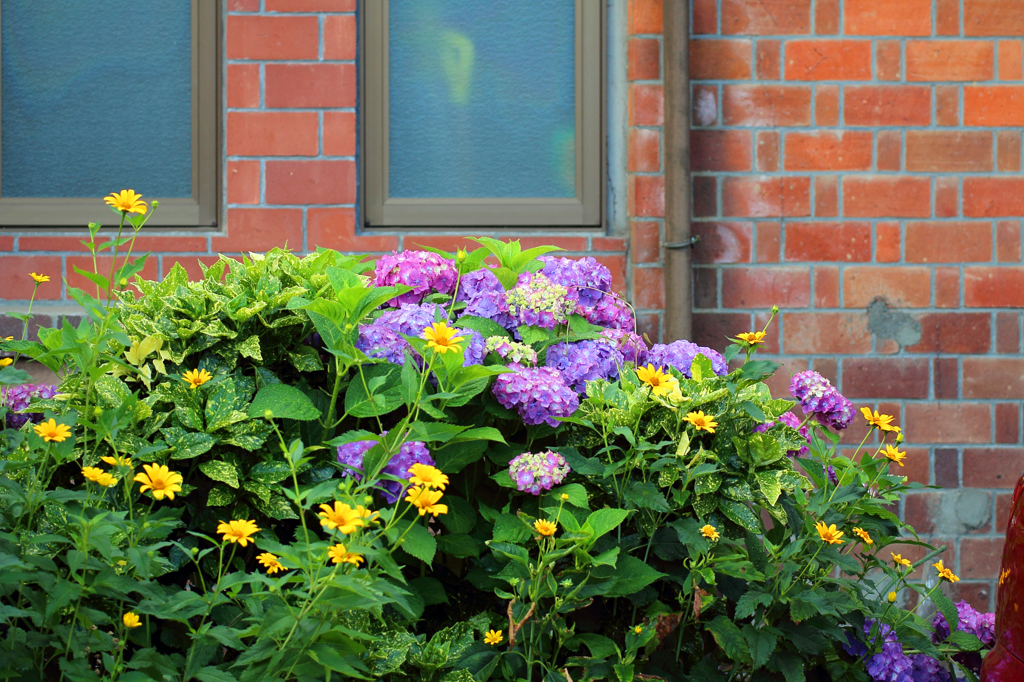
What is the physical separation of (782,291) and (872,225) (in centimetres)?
33

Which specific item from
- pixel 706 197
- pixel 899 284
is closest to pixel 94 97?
pixel 706 197

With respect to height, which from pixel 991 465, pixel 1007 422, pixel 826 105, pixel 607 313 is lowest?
pixel 991 465

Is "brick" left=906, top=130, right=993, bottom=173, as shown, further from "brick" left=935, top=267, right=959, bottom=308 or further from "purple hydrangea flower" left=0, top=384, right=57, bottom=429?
"purple hydrangea flower" left=0, top=384, right=57, bottom=429

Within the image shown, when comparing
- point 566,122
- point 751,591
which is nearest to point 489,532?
point 751,591

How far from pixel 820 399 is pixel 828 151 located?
1.25 m

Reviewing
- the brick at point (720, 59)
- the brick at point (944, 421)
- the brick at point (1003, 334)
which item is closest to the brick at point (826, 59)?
the brick at point (720, 59)

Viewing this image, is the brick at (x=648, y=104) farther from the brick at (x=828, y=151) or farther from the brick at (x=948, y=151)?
the brick at (x=948, y=151)

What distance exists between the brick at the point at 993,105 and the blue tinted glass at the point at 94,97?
238 centimetres

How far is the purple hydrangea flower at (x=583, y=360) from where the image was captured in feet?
4.31

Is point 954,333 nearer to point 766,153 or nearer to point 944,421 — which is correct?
point 944,421

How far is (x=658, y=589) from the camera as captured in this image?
1.28 m

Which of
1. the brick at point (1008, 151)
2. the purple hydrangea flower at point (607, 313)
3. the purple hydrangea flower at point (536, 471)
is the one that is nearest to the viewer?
the purple hydrangea flower at point (536, 471)

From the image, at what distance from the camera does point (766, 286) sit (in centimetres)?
234

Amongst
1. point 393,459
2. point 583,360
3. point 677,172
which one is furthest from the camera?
point 677,172
